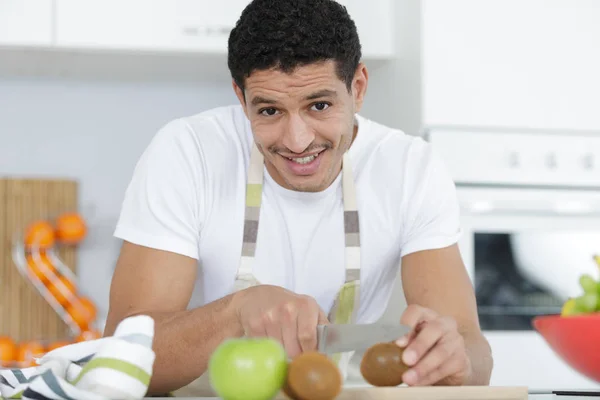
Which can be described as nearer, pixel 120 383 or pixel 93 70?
pixel 120 383

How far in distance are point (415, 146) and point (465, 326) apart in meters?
0.39

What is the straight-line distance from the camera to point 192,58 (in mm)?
2717

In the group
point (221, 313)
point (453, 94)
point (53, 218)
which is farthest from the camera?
point (53, 218)

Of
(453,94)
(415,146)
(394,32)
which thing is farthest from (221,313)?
(394,32)

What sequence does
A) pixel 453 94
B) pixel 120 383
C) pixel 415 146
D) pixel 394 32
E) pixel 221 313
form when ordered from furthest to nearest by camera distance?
pixel 394 32
pixel 453 94
pixel 415 146
pixel 221 313
pixel 120 383

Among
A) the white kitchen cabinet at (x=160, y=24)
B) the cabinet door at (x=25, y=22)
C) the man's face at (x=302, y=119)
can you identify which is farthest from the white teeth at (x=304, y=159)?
the cabinet door at (x=25, y=22)

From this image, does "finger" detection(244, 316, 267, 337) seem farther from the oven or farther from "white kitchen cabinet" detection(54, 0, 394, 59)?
"white kitchen cabinet" detection(54, 0, 394, 59)

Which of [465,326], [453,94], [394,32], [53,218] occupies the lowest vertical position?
[465,326]

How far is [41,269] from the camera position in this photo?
2814 millimetres

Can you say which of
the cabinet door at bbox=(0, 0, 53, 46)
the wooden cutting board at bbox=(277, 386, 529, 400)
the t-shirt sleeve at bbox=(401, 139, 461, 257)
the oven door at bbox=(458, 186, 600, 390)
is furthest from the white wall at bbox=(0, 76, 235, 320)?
the wooden cutting board at bbox=(277, 386, 529, 400)

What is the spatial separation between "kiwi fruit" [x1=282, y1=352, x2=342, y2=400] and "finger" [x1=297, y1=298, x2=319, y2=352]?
0.70 ft

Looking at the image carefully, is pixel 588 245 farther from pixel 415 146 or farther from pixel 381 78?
pixel 415 146

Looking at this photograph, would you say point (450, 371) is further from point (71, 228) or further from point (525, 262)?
point (71, 228)

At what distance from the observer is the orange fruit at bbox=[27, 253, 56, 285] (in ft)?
9.23
